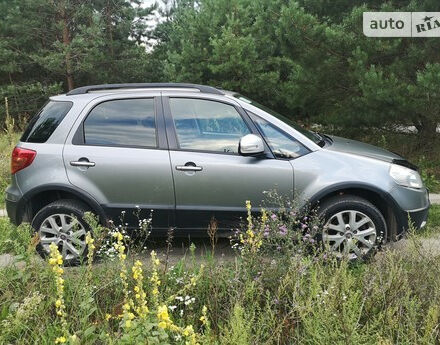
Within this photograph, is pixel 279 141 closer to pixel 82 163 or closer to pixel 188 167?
pixel 188 167

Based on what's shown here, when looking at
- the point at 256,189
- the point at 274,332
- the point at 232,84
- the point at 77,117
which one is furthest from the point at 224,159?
the point at 232,84

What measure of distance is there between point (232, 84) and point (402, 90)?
188 inches

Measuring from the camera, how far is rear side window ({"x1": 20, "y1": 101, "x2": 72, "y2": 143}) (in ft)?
14.4

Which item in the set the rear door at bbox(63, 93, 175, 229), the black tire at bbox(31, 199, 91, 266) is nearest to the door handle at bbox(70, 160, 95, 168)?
the rear door at bbox(63, 93, 175, 229)

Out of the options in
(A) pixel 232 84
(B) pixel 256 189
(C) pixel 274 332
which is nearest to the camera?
(C) pixel 274 332

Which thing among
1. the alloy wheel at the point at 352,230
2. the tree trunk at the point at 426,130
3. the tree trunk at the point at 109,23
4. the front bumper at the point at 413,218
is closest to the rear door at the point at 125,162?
the alloy wheel at the point at 352,230

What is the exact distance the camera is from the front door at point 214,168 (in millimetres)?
4137

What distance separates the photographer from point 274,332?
271 cm

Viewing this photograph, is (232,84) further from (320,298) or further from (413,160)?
(320,298)

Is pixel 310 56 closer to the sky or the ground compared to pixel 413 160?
closer to the sky

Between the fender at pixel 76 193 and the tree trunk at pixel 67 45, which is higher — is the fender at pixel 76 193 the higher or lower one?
the lower one

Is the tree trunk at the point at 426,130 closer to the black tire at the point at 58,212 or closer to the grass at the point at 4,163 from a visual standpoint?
the black tire at the point at 58,212

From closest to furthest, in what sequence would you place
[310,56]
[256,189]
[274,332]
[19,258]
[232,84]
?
[274,332] → [19,258] → [256,189] → [310,56] → [232,84]

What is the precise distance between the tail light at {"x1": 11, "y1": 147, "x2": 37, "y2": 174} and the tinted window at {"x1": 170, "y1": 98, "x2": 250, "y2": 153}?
1439mm
